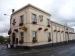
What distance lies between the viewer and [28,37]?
86.1 ft

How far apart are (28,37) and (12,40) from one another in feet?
25.4

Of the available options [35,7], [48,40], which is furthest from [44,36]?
[35,7]

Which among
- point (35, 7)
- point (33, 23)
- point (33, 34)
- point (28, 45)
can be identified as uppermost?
point (35, 7)

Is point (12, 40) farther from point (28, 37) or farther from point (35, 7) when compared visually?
point (35, 7)

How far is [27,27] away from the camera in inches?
1043

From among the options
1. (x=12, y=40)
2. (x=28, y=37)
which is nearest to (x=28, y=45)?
(x=28, y=37)

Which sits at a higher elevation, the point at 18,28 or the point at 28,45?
the point at 18,28

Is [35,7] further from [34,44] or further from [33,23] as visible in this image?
[34,44]

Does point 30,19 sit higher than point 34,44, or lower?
higher

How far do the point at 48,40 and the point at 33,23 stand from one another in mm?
7780

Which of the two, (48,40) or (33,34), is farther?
(48,40)

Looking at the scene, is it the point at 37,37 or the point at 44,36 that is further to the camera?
the point at 44,36

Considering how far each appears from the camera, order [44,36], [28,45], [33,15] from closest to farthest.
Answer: [28,45]
[33,15]
[44,36]

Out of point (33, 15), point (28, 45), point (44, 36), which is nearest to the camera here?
point (28, 45)
